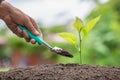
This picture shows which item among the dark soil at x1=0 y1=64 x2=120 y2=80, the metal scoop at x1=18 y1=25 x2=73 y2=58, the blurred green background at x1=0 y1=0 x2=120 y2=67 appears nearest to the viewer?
the dark soil at x1=0 y1=64 x2=120 y2=80

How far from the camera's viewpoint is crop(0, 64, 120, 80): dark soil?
60.0 inches

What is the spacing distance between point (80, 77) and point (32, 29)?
433 mm

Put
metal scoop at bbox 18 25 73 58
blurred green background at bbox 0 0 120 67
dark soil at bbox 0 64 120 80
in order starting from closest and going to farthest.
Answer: dark soil at bbox 0 64 120 80, metal scoop at bbox 18 25 73 58, blurred green background at bbox 0 0 120 67

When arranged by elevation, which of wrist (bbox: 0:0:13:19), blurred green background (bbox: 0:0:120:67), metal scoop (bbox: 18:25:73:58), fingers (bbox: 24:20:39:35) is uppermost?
blurred green background (bbox: 0:0:120:67)

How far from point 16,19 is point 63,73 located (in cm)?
42

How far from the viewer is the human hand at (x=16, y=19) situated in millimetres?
1852

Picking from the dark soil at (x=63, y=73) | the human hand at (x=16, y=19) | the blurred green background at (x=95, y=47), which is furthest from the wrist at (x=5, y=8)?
the blurred green background at (x=95, y=47)

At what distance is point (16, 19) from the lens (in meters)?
1.88

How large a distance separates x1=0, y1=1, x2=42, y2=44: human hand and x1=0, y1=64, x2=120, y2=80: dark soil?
20cm

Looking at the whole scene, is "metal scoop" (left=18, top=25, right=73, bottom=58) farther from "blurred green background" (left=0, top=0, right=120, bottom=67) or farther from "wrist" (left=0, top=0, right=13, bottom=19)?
"blurred green background" (left=0, top=0, right=120, bottom=67)

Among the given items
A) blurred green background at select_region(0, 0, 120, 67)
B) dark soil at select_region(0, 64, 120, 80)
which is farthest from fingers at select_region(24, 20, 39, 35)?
blurred green background at select_region(0, 0, 120, 67)

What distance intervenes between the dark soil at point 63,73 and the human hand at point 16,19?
20 centimetres

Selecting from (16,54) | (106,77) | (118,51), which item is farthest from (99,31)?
(106,77)

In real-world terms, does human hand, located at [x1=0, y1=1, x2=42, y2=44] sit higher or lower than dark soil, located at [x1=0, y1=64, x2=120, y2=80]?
higher
